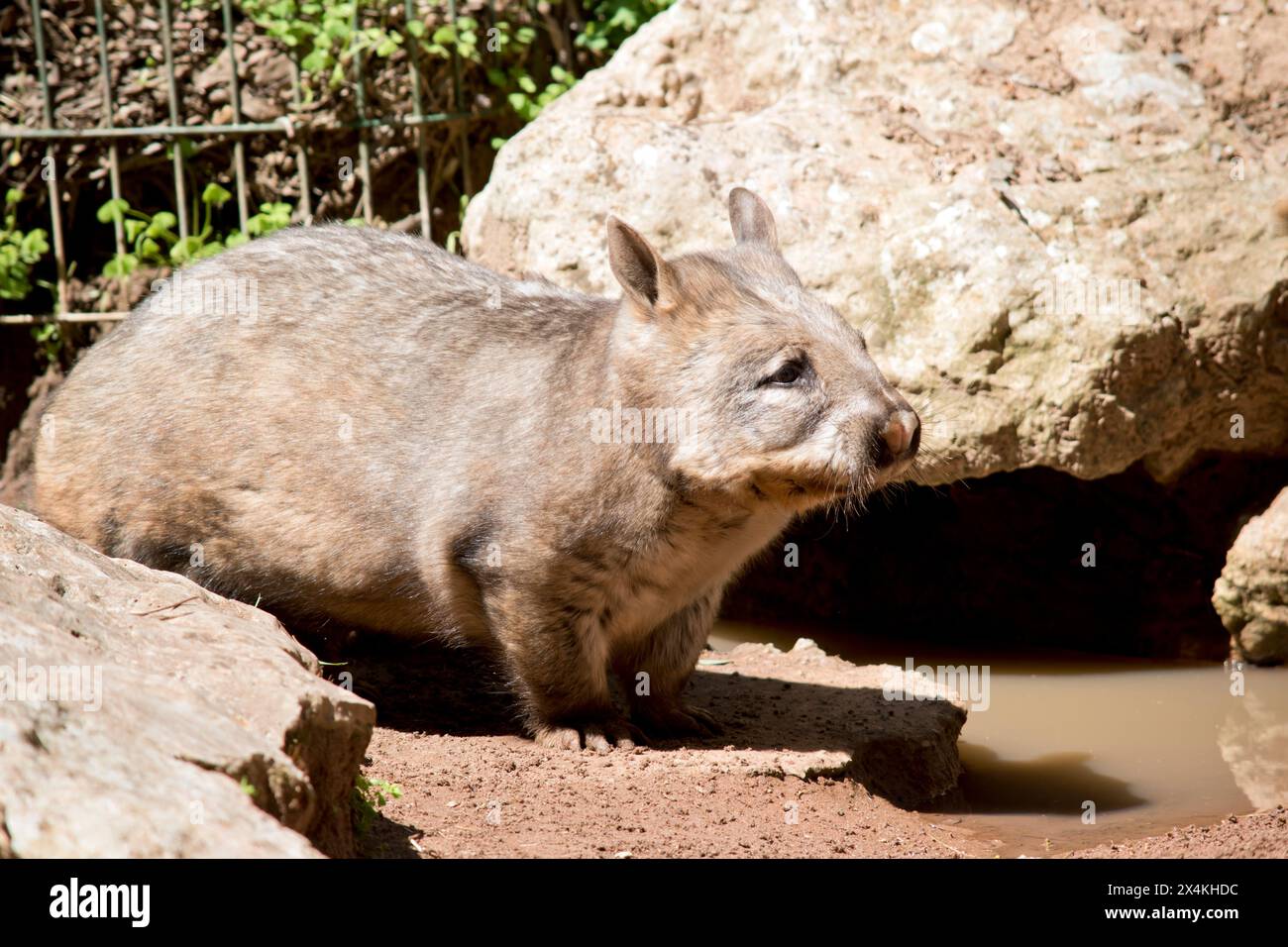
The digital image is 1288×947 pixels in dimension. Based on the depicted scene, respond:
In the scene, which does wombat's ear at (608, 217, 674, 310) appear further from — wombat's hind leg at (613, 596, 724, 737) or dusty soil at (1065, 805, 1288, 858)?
dusty soil at (1065, 805, 1288, 858)

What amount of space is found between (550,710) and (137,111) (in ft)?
19.9

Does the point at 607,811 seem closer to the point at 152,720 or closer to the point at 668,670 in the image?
the point at 668,670

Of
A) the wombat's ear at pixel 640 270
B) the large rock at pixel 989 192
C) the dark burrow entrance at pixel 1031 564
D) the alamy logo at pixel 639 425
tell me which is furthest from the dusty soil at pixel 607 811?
the dark burrow entrance at pixel 1031 564

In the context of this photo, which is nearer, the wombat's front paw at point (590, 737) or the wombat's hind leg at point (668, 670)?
the wombat's front paw at point (590, 737)

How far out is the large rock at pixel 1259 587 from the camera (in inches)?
268

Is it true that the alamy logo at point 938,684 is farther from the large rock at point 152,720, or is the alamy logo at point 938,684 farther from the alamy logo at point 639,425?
the large rock at point 152,720

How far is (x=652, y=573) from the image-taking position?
16.8 ft

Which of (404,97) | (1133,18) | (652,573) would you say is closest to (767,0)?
(1133,18)

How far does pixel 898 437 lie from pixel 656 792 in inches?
55.2

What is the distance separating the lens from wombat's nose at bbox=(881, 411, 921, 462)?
463cm

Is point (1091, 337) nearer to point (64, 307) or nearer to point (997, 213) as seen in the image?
point (997, 213)

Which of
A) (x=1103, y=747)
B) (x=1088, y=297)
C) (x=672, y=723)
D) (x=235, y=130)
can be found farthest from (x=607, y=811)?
(x=235, y=130)

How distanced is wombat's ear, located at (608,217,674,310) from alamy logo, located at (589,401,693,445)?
0.36 meters

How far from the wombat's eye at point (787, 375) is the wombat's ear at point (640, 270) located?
47 cm
